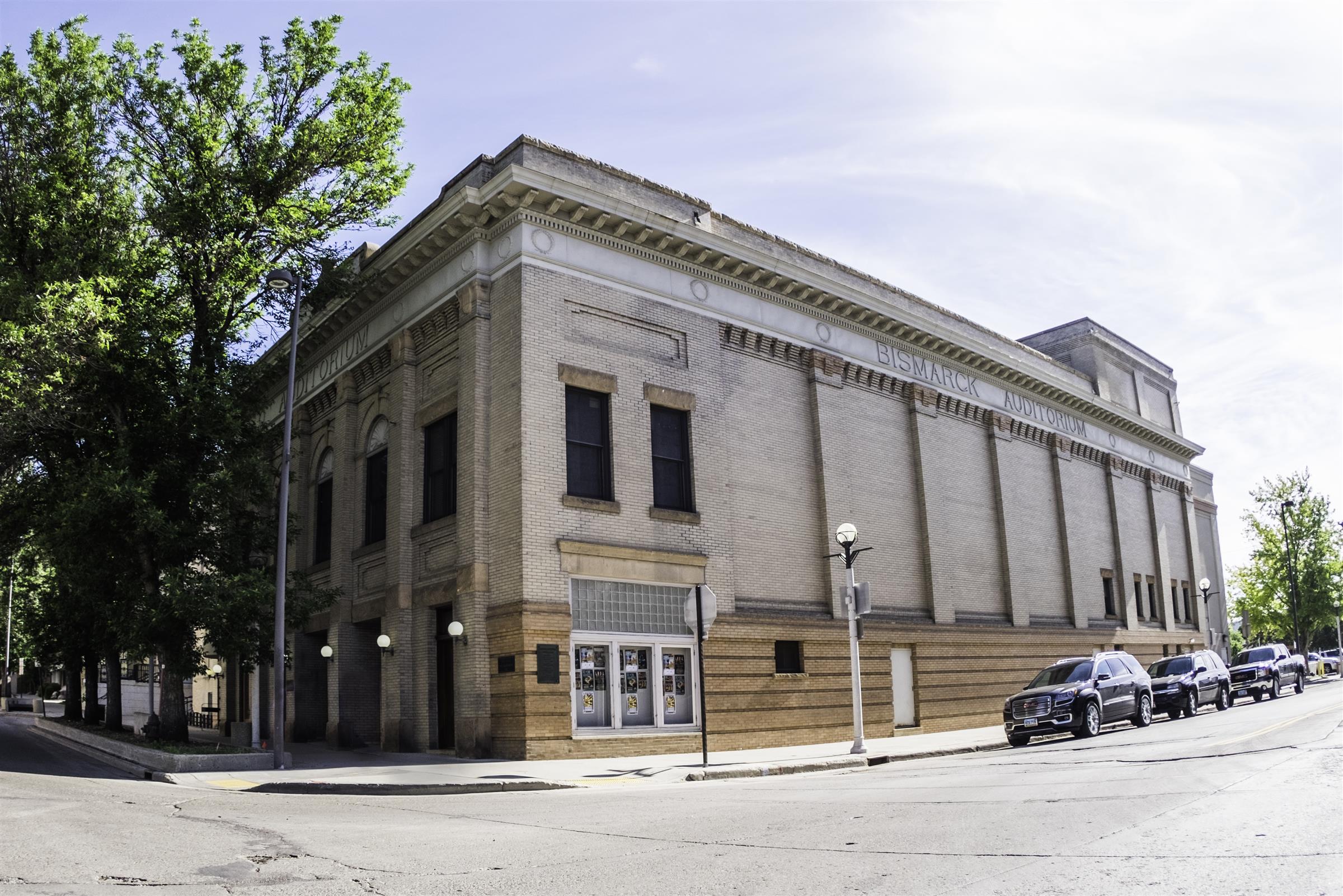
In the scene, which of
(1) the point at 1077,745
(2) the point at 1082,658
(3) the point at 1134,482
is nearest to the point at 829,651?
(2) the point at 1082,658

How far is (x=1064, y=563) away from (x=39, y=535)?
104 ft

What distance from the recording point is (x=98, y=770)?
20219 millimetres

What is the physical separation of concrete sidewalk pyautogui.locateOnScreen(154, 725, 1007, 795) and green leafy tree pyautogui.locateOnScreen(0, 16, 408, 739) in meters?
4.31

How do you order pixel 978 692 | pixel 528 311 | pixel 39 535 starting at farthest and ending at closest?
pixel 978 692 → pixel 39 535 → pixel 528 311

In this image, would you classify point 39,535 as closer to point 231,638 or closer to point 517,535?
point 231,638

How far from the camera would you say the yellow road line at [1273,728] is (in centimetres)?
1573

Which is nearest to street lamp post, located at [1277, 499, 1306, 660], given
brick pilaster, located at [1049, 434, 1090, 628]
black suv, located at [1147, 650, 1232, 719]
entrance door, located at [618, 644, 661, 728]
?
brick pilaster, located at [1049, 434, 1090, 628]

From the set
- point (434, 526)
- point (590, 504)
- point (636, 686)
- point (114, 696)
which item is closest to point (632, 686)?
point (636, 686)

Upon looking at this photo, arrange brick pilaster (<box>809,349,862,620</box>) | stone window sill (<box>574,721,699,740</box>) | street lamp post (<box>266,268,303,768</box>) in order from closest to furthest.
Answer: street lamp post (<box>266,268,303,768</box>) < stone window sill (<box>574,721,699,740</box>) < brick pilaster (<box>809,349,862,620</box>)

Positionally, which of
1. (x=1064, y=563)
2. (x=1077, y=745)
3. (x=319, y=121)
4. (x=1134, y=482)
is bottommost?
(x=1077, y=745)

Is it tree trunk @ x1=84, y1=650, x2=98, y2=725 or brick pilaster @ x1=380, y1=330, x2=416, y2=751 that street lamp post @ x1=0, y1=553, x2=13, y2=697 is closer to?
tree trunk @ x1=84, y1=650, x2=98, y2=725

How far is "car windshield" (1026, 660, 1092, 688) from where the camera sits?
22.6 meters

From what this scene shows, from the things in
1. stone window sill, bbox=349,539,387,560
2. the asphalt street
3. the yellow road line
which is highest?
stone window sill, bbox=349,539,387,560

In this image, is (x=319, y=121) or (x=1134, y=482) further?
(x=1134, y=482)
